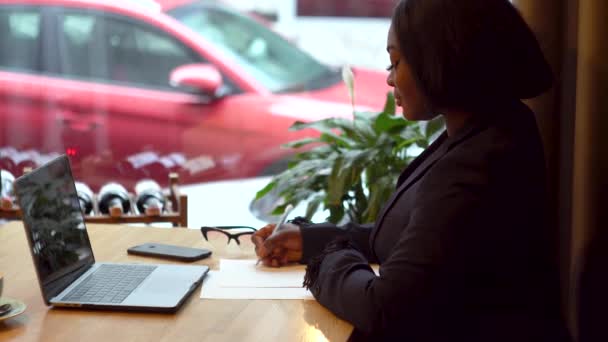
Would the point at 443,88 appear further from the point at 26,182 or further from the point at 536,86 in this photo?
the point at 26,182

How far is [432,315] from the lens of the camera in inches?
51.1

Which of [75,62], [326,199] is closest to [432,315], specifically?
[326,199]

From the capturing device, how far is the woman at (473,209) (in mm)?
1256

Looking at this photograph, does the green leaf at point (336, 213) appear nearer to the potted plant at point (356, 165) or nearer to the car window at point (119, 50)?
the potted plant at point (356, 165)

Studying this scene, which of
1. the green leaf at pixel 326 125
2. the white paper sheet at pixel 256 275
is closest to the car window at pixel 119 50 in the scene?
the green leaf at pixel 326 125

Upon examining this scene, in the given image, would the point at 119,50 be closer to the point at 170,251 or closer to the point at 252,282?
the point at 170,251

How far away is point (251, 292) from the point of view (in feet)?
5.12

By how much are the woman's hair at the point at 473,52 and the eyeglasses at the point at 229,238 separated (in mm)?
693

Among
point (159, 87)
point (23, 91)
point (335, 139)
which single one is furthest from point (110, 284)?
point (23, 91)

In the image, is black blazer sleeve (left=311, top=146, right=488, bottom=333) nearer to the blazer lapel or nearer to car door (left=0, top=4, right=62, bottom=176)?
the blazer lapel

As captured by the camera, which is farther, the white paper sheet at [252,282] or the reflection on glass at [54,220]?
the white paper sheet at [252,282]

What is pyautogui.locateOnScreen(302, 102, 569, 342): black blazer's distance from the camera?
1.25 m

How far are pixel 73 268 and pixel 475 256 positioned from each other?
0.79 m

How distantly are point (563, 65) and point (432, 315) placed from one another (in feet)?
3.58
